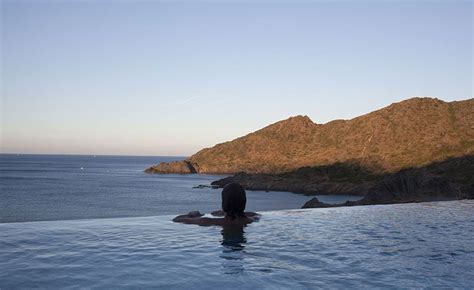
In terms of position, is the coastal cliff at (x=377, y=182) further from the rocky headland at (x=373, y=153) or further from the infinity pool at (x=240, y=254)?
the infinity pool at (x=240, y=254)

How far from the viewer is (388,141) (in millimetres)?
139250


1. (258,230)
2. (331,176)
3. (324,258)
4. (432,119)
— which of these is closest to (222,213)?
(258,230)

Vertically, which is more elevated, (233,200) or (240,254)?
(233,200)

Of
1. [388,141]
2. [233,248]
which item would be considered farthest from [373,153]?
[233,248]

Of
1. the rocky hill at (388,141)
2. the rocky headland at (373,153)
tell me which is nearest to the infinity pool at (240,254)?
the rocky headland at (373,153)

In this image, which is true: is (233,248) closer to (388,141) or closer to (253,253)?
(253,253)

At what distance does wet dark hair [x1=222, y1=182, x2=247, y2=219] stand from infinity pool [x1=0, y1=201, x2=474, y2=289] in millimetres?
1293

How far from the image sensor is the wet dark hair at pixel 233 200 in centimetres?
1869

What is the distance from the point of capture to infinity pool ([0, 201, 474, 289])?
380 inches

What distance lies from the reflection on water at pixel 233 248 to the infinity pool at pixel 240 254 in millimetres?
29

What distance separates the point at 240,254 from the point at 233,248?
34.6 inches

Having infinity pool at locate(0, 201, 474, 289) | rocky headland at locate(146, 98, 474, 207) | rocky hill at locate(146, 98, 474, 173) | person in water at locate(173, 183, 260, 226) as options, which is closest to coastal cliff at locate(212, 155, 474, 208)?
rocky headland at locate(146, 98, 474, 207)

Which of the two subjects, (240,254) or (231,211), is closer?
(240,254)

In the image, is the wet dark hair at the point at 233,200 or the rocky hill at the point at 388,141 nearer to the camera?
the wet dark hair at the point at 233,200
